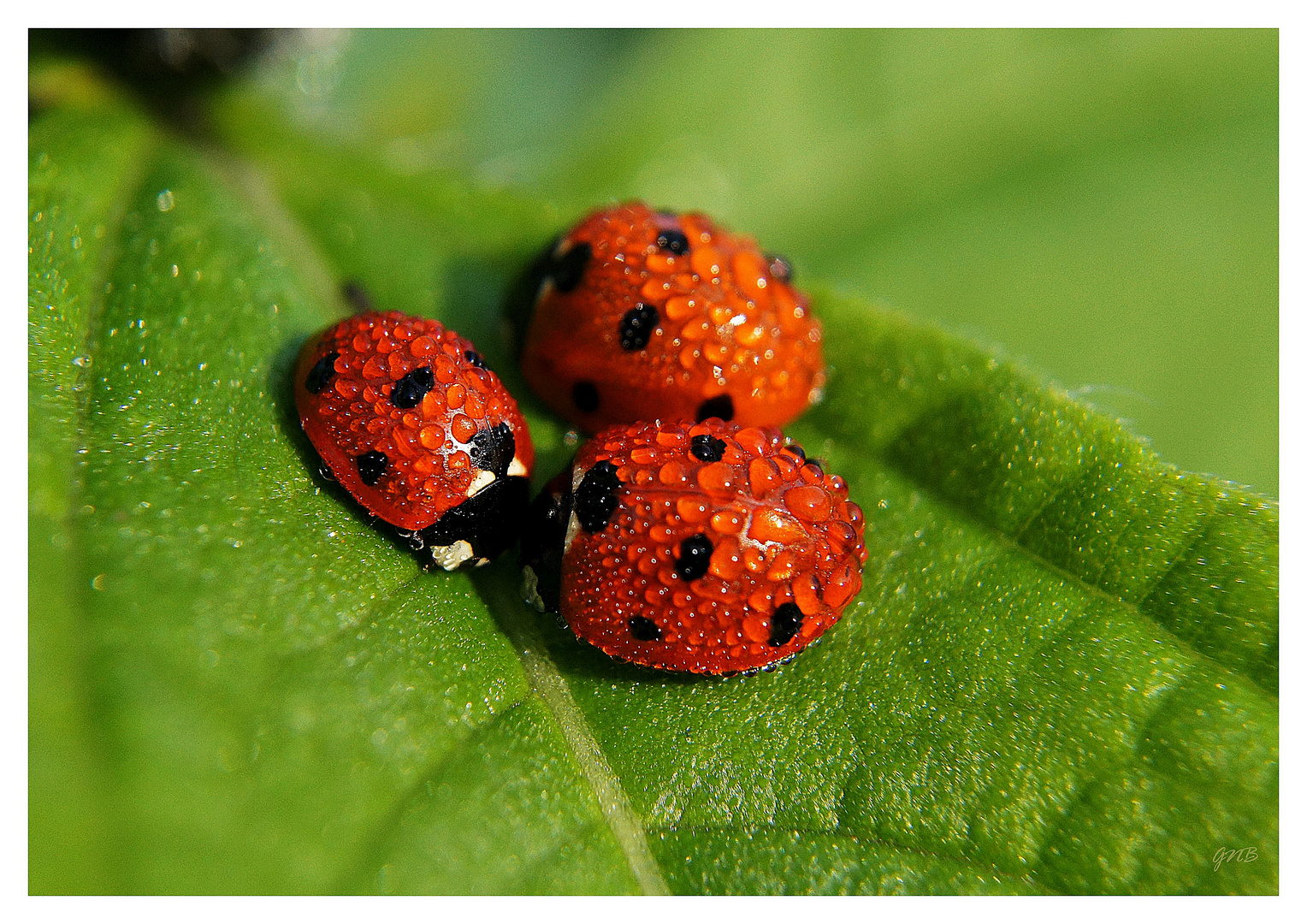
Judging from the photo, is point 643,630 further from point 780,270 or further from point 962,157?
point 962,157

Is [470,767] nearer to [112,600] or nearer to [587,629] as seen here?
[587,629]

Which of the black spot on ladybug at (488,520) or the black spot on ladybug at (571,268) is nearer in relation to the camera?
the black spot on ladybug at (488,520)

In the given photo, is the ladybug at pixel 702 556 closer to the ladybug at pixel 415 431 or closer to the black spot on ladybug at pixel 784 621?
the black spot on ladybug at pixel 784 621

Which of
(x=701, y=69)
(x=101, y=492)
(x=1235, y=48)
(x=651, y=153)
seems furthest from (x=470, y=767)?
(x=1235, y=48)

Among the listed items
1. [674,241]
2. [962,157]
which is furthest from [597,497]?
[962,157]

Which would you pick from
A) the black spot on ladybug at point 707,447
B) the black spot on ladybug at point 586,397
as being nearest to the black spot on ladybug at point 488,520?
the black spot on ladybug at point 586,397

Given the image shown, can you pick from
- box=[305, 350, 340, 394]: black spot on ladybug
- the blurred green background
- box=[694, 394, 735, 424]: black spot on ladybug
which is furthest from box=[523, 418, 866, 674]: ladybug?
the blurred green background
